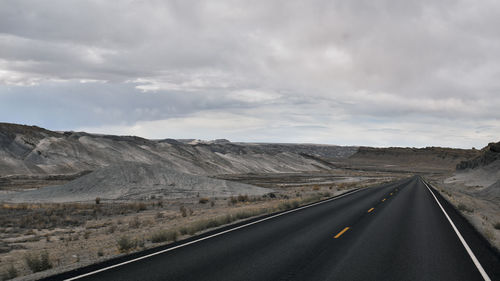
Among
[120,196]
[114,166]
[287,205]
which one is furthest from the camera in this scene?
[114,166]

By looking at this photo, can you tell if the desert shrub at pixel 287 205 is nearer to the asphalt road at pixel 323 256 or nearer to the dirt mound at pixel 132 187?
the asphalt road at pixel 323 256

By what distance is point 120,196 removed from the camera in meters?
38.1

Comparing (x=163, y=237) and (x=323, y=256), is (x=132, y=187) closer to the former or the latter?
(x=163, y=237)

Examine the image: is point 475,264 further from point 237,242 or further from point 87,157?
point 87,157

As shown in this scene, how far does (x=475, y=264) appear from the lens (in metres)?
8.48

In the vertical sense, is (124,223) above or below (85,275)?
below

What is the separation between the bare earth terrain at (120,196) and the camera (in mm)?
12945

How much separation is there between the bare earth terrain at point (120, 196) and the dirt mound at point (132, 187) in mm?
110

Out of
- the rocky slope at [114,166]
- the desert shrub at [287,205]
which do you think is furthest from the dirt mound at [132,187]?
the desert shrub at [287,205]

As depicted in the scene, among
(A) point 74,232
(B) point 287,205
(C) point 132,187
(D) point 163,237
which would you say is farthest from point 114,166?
(D) point 163,237

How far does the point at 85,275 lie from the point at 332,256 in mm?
5544

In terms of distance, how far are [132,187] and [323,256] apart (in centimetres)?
3559

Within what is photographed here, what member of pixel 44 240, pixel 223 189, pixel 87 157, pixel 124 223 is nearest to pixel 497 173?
pixel 223 189

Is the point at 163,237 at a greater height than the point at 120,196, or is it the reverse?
the point at 163,237
